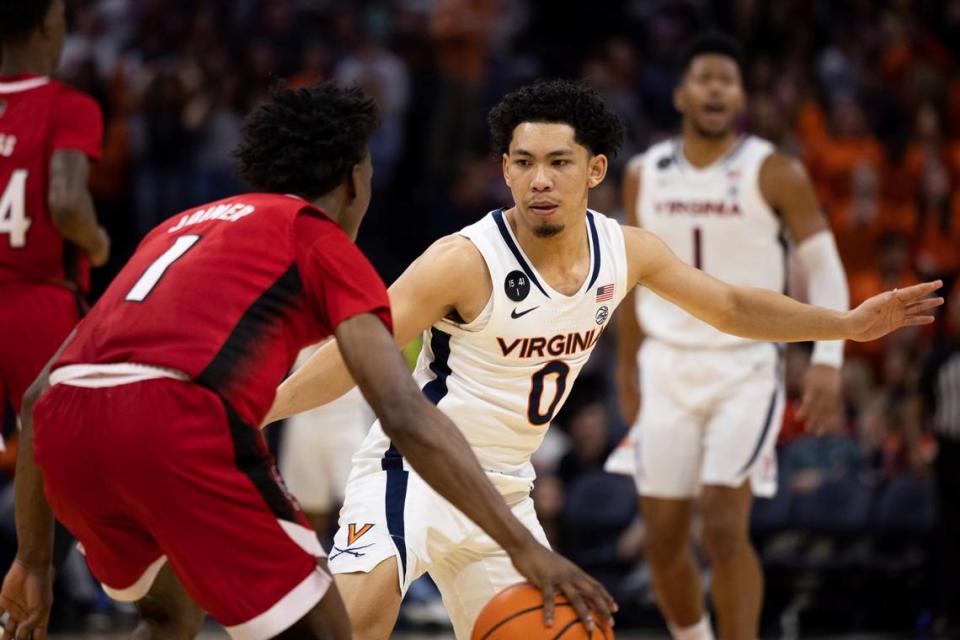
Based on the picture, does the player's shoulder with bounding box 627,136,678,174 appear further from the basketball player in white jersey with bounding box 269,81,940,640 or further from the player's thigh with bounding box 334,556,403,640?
the player's thigh with bounding box 334,556,403,640

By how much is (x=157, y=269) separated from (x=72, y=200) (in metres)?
2.33

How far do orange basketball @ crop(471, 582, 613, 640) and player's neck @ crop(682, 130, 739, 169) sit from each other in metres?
3.44

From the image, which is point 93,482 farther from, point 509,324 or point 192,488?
point 509,324

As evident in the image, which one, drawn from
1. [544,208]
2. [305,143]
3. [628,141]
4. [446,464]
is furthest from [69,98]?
[628,141]

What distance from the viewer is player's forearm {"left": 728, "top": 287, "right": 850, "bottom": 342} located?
5.78m

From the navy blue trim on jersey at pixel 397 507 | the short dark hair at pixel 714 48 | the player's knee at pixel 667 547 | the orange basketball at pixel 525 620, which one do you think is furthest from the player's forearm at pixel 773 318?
the short dark hair at pixel 714 48

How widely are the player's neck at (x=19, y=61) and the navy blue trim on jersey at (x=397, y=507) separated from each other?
2450 millimetres

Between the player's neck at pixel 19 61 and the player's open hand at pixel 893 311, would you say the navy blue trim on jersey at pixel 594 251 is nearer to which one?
the player's open hand at pixel 893 311

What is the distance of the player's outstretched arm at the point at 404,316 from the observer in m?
5.32

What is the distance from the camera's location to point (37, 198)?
Result: 6422 mm

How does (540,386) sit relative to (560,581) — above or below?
above

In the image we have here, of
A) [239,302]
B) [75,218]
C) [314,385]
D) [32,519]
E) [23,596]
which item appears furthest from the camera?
[75,218]

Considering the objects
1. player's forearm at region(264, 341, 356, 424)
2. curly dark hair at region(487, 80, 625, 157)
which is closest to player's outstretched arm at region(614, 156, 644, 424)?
curly dark hair at region(487, 80, 625, 157)

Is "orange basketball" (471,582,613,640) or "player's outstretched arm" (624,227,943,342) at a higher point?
"player's outstretched arm" (624,227,943,342)
